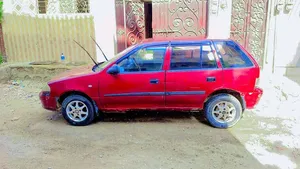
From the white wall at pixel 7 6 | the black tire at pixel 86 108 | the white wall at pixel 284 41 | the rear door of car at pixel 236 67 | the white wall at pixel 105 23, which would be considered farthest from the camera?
the white wall at pixel 7 6

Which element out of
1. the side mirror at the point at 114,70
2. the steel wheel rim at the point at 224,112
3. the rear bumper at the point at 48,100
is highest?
the side mirror at the point at 114,70

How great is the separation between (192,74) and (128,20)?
4081mm

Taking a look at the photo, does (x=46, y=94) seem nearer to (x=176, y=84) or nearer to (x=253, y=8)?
(x=176, y=84)

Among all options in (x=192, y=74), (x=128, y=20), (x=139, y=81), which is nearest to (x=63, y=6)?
(x=128, y=20)

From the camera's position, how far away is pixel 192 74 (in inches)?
172

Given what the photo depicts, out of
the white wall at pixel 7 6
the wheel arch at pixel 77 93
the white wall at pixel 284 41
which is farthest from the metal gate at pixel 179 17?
the white wall at pixel 7 6

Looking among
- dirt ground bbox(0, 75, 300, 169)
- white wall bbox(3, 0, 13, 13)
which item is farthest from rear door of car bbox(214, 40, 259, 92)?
white wall bbox(3, 0, 13, 13)

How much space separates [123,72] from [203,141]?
1.76m

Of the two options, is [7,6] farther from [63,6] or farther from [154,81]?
[154,81]

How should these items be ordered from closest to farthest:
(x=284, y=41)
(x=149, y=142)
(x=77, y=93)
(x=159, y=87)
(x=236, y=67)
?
(x=149, y=142)
(x=236, y=67)
(x=159, y=87)
(x=77, y=93)
(x=284, y=41)

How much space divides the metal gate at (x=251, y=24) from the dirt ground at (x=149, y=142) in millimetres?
2569

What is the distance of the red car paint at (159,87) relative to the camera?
4.36m

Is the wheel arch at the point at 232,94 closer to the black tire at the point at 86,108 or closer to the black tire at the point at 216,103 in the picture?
the black tire at the point at 216,103

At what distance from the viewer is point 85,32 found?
25.3ft
